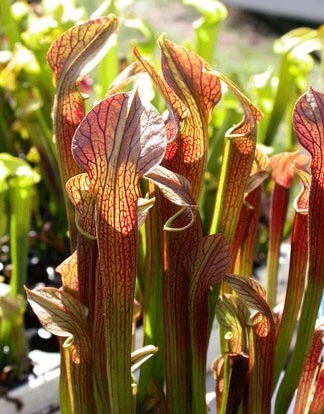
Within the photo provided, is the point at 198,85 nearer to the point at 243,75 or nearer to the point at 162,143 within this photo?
the point at 162,143

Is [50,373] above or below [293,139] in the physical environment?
below

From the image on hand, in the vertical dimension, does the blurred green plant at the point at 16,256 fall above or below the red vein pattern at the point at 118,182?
below

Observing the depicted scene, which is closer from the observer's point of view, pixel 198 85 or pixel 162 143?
pixel 162 143

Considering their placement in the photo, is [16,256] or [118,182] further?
[16,256]

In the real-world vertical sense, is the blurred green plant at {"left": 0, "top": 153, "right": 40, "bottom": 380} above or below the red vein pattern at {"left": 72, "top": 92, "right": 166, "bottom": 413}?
below

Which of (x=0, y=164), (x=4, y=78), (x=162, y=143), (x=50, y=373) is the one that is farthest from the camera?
(x=4, y=78)

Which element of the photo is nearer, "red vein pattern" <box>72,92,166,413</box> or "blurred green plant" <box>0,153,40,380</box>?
"red vein pattern" <box>72,92,166,413</box>

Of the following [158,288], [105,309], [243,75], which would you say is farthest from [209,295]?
[243,75]

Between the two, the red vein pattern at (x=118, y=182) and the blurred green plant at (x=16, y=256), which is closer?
the red vein pattern at (x=118, y=182)

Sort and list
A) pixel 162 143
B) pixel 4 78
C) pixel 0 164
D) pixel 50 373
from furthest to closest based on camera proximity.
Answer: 1. pixel 4 78
2. pixel 50 373
3. pixel 0 164
4. pixel 162 143

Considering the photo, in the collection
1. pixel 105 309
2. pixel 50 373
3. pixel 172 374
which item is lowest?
pixel 50 373

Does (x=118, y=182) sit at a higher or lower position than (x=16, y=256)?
higher
